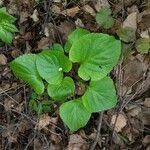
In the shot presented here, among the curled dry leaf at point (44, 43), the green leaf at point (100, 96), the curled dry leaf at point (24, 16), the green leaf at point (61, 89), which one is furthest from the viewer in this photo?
the curled dry leaf at point (24, 16)

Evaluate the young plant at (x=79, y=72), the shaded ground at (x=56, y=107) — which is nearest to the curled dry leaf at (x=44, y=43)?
the shaded ground at (x=56, y=107)

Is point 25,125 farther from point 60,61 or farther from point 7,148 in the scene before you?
point 60,61

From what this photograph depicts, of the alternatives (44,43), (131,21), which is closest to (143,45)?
(131,21)

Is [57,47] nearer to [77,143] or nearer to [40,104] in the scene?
[40,104]

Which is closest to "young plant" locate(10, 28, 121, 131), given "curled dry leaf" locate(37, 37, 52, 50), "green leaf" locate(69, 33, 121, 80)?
"green leaf" locate(69, 33, 121, 80)

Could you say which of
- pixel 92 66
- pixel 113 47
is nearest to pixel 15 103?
pixel 92 66

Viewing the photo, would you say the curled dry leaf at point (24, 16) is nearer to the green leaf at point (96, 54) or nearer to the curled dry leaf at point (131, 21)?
the green leaf at point (96, 54)
